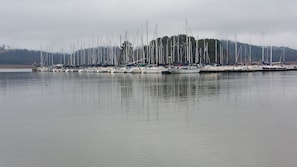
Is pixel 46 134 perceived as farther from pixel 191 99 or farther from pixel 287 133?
pixel 191 99

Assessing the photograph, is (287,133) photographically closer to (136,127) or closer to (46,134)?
(136,127)

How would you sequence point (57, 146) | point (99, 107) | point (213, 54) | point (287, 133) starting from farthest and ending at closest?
point (213, 54) → point (99, 107) → point (287, 133) → point (57, 146)

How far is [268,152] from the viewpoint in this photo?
16.9m

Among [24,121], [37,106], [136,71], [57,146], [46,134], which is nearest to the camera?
[57,146]

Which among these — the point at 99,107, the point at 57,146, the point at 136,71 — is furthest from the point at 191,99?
the point at 136,71

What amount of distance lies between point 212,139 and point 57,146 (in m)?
7.41

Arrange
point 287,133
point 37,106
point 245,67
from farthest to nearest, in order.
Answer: point 245,67 < point 37,106 < point 287,133

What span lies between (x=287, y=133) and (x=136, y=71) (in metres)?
94.0

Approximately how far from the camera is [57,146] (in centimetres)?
1922

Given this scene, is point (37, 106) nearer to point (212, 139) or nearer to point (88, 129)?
point (88, 129)

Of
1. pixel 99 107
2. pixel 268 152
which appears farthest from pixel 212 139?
pixel 99 107

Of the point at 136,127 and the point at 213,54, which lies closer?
the point at 136,127

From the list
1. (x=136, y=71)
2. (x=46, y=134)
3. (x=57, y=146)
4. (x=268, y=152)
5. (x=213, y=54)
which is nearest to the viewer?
(x=268, y=152)

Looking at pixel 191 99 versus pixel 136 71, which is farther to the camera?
pixel 136 71
